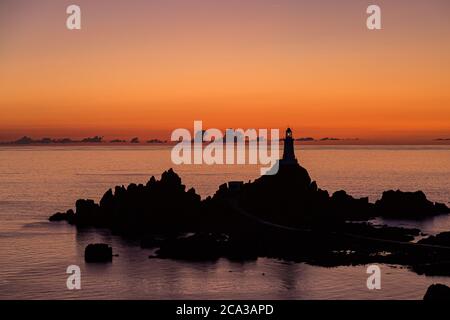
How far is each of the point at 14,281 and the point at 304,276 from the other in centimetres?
2282

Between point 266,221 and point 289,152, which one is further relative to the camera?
point 289,152

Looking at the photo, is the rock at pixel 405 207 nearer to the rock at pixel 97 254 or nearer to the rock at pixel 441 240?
the rock at pixel 441 240

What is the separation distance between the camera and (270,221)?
7419 centimetres

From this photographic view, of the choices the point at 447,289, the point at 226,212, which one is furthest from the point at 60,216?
the point at 447,289

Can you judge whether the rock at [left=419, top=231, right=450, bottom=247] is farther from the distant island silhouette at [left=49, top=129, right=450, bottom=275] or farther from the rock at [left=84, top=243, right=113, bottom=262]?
the rock at [left=84, top=243, right=113, bottom=262]

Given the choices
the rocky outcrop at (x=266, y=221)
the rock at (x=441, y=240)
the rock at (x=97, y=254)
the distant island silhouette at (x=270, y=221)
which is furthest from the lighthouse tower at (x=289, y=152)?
the rock at (x=97, y=254)

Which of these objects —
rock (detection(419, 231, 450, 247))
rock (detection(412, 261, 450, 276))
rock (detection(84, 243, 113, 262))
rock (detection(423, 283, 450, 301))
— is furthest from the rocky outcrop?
rock (detection(423, 283, 450, 301))

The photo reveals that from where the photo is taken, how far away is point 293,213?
77.4 m

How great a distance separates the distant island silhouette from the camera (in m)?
56.8

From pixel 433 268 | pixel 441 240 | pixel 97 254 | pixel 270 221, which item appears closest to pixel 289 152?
pixel 270 221

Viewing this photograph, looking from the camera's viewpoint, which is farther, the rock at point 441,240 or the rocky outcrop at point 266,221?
the rocky outcrop at point 266,221

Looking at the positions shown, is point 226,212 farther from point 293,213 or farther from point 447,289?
point 447,289

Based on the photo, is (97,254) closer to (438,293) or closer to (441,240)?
(438,293)

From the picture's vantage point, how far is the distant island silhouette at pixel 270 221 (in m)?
56.8
